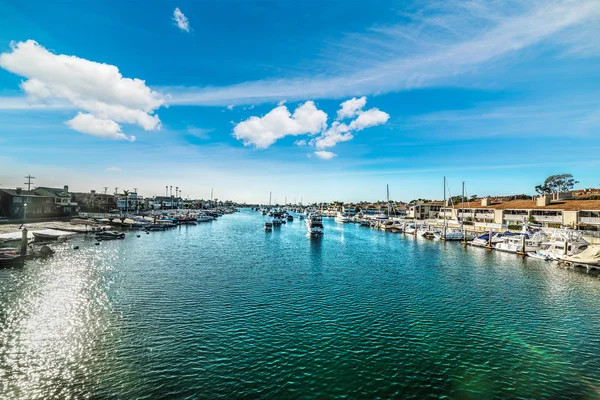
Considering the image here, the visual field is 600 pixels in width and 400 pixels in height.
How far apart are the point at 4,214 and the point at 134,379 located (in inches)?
3963

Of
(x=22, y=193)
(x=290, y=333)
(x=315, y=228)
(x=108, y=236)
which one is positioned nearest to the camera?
(x=290, y=333)

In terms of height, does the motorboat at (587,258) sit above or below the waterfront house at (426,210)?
below

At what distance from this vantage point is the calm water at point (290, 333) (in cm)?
1686

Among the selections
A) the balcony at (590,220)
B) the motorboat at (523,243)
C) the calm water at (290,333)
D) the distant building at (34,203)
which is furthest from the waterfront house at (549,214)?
the distant building at (34,203)

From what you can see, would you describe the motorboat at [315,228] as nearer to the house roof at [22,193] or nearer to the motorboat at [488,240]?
the motorboat at [488,240]

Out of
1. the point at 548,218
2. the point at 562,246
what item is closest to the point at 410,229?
the point at 548,218

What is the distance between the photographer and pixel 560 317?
92.5 ft

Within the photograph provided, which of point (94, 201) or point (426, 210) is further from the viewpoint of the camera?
point (426, 210)

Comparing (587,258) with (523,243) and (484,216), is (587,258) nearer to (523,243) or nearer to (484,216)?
(523,243)

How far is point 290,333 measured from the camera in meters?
23.6

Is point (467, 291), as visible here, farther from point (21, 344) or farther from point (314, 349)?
point (21, 344)

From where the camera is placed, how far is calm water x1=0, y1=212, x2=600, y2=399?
55.3ft

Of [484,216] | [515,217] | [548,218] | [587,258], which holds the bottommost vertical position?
[587,258]

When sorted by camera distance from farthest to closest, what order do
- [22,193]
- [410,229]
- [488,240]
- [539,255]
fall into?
[410,229]
[22,193]
[488,240]
[539,255]
